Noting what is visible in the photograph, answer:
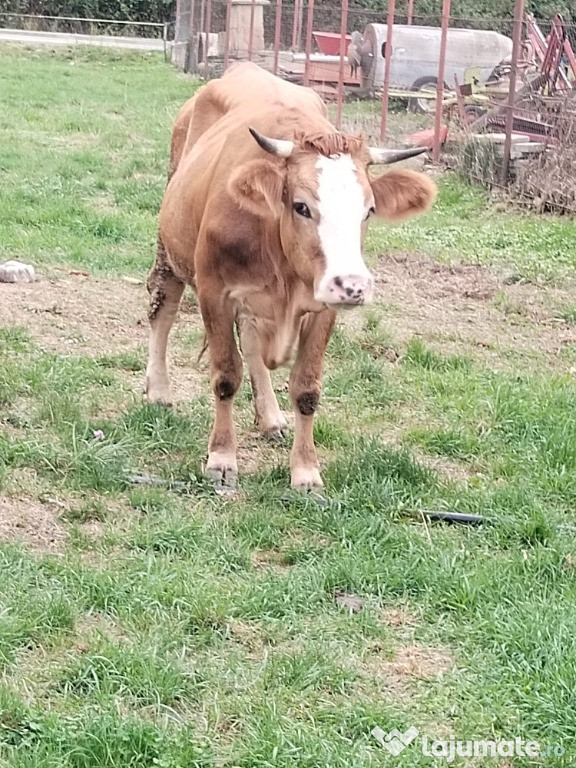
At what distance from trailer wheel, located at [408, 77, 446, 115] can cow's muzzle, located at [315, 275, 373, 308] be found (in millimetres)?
15592

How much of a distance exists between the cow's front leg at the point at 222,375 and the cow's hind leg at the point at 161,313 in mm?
830

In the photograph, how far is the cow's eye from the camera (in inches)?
180

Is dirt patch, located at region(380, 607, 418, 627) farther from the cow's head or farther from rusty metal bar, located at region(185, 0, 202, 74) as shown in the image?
rusty metal bar, located at region(185, 0, 202, 74)

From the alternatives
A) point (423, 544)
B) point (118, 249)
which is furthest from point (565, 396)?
point (118, 249)

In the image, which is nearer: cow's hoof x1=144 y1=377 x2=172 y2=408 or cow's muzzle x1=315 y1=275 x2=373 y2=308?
cow's muzzle x1=315 y1=275 x2=373 y2=308

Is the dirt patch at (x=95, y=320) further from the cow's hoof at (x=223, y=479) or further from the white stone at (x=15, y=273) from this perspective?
the cow's hoof at (x=223, y=479)

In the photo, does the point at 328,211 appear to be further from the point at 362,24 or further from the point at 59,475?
the point at 362,24

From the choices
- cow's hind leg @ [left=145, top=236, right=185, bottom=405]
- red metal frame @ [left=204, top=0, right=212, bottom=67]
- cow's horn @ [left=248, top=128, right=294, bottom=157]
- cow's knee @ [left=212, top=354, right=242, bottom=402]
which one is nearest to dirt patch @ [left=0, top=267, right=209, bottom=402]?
cow's hind leg @ [left=145, top=236, right=185, bottom=405]

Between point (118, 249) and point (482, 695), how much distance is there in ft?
20.8

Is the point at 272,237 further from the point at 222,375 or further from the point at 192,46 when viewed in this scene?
the point at 192,46

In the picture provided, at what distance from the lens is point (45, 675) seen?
3424 millimetres

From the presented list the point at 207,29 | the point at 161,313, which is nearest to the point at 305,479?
the point at 161,313

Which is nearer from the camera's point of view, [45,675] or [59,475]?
[45,675]

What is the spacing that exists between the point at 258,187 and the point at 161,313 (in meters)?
1.74
